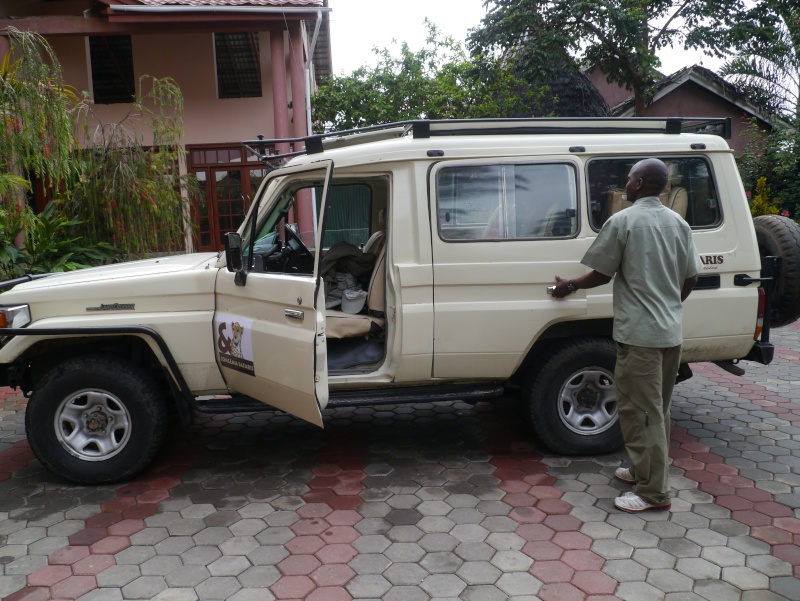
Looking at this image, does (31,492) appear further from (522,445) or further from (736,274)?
(736,274)

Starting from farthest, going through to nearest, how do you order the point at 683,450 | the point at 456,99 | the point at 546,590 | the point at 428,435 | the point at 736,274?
1. the point at 456,99
2. the point at 428,435
3. the point at 683,450
4. the point at 736,274
5. the point at 546,590

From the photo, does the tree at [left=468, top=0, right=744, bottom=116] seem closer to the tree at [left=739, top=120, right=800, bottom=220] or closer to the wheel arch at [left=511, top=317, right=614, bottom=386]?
the tree at [left=739, top=120, right=800, bottom=220]

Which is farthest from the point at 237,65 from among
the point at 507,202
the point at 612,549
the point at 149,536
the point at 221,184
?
the point at 612,549

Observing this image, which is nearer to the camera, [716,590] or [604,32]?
[716,590]

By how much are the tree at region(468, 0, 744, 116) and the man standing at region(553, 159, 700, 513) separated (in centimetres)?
1239

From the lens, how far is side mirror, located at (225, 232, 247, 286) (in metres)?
4.08

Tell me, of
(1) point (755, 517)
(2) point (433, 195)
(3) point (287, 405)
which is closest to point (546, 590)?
(1) point (755, 517)

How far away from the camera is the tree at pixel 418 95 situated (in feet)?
51.4

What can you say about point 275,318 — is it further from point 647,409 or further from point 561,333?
point 647,409

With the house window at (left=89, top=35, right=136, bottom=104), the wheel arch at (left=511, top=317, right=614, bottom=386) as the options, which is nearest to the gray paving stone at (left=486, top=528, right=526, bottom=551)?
the wheel arch at (left=511, top=317, right=614, bottom=386)

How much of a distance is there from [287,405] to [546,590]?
1.78m

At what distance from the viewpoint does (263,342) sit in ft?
13.4

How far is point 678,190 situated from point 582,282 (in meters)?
1.04

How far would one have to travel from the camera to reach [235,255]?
4.12 metres
